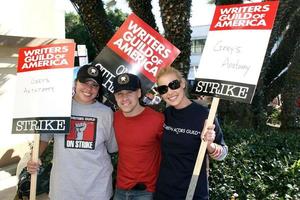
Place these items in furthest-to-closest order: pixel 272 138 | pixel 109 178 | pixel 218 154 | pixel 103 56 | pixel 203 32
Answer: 1. pixel 203 32
2. pixel 272 138
3. pixel 103 56
4. pixel 109 178
5. pixel 218 154

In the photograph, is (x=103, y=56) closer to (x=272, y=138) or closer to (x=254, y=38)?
(x=254, y=38)

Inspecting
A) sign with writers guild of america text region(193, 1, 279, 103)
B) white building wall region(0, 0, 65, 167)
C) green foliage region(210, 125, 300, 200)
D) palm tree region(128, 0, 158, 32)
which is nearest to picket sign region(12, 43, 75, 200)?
sign with writers guild of america text region(193, 1, 279, 103)

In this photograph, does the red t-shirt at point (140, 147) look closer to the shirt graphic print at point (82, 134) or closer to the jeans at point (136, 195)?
the jeans at point (136, 195)

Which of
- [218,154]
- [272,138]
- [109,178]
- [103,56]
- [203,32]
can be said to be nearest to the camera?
[218,154]

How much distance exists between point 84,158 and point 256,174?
7.69ft

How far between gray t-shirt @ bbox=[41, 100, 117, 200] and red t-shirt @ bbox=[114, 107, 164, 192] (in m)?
0.13

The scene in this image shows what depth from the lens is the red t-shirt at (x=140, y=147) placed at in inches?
121

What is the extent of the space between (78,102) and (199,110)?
995 millimetres

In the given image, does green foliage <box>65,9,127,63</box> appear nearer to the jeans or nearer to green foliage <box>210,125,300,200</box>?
green foliage <box>210,125,300,200</box>

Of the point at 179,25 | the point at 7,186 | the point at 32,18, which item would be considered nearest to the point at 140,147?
the point at 179,25

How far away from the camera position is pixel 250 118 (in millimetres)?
7746

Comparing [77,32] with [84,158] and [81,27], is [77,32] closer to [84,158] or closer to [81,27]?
[81,27]

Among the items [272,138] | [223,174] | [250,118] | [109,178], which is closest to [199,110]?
[109,178]

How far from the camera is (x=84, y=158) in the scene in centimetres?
303
